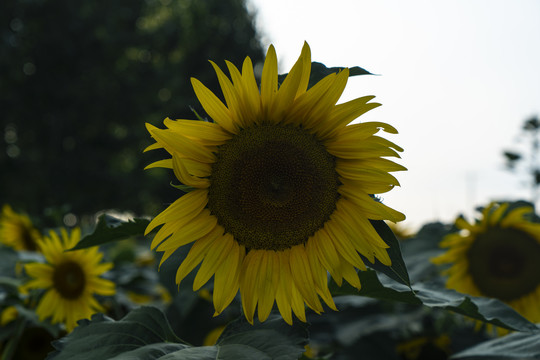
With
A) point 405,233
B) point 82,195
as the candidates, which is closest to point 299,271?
point 405,233

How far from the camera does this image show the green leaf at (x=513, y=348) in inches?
35.8

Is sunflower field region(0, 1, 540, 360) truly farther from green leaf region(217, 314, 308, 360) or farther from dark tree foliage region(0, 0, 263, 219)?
dark tree foliage region(0, 0, 263, 219)

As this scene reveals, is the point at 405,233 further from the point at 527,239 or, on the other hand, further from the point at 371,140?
the point at 371,140

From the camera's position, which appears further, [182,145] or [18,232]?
[18,232]

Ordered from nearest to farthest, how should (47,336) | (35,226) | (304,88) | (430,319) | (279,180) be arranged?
(304,88) < (279,180) < (47,336) < (430,319) < (35,226)

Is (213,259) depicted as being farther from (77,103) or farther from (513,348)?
(77,103)

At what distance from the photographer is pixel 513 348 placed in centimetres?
98

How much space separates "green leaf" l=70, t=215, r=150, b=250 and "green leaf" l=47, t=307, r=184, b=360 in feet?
0.48

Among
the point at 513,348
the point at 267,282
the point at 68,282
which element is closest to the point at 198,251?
the point at 267,282

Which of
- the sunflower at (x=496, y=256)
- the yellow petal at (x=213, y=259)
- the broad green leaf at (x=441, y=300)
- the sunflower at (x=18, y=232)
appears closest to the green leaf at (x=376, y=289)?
the broad green leaf at (x=441, y=300)

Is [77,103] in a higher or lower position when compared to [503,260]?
higher

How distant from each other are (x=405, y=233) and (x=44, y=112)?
51.5 feet

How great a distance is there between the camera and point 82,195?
16.5 meters

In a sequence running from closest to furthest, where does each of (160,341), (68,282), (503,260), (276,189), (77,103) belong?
(160,341) < (276,189) < (68,282) < (503,260) < (77,103)
